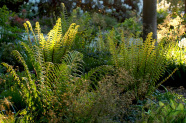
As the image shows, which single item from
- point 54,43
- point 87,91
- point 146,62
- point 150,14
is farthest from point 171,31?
point 87,91

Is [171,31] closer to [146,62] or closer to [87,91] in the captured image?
[146,62]

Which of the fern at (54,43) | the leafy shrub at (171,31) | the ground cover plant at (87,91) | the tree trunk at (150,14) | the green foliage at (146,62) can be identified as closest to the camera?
the ground cover plant at (87,91)

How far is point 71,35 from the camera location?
12.3ft

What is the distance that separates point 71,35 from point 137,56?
1123 mm

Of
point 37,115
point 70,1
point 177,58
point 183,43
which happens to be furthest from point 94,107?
point 70,1

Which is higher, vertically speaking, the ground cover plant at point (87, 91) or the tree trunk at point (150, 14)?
the tree trunk at point (150, 14)

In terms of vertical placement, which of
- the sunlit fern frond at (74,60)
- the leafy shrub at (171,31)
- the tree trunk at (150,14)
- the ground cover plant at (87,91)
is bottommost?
the ground cover plant at (87,91)

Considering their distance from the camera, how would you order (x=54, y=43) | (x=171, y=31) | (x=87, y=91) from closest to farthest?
(x=87, y=91), (x=54, y=43), (x=171, y=31)

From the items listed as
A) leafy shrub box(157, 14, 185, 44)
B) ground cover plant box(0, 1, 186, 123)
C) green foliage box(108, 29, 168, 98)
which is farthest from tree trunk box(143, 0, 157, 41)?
green foliage box(108, 29, 168, 98)

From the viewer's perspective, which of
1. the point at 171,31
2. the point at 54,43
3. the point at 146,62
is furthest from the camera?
the point at 171,31

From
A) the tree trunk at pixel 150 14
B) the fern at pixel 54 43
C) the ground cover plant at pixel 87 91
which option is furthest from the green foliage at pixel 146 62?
the tree trunk at pixel 150 14

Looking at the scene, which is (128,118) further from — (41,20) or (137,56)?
(41,20)

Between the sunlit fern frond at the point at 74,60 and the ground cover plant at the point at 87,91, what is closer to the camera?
the ground cover plant at the point at 87,91

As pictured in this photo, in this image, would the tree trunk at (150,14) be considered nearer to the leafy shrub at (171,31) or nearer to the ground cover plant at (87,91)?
the leafy shrub at (171,31)
